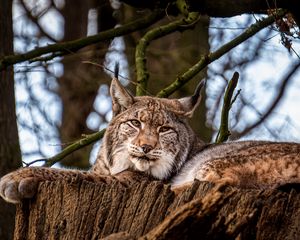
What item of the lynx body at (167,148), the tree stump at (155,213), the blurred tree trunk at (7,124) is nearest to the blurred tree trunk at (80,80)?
the blurred tree trunk at (7,124)

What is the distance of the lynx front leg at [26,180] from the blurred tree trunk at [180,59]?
3435 millimetres

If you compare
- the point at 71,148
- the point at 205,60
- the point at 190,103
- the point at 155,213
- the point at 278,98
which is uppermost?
the point at 205,60

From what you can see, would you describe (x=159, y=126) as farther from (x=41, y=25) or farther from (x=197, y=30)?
(x=41, y=25)

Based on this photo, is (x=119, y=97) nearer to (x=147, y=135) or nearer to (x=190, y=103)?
(x=147, y=135)

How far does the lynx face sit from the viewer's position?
6.54 metres

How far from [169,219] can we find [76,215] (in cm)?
93

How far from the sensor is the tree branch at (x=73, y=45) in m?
6.86

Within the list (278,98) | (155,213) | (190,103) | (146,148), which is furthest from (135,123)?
(278,98)

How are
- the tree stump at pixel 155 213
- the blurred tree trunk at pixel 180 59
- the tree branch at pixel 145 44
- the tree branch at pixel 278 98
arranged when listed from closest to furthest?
the tree stump at pixel 155 213, the tree branch at pixel 145 44, the blurred tree trunk at pixel 180 59, the tree branch at pixel 278 98

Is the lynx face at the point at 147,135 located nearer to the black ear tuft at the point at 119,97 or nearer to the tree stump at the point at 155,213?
the black ear tuft at the point at 119,97

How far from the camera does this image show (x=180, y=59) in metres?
9.99

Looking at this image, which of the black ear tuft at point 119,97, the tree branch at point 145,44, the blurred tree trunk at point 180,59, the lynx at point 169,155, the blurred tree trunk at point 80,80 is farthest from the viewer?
the blurred tree trunk at point 80,80

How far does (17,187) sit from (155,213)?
1.07m

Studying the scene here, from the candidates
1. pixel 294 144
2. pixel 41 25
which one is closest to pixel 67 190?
pixel 294 144
